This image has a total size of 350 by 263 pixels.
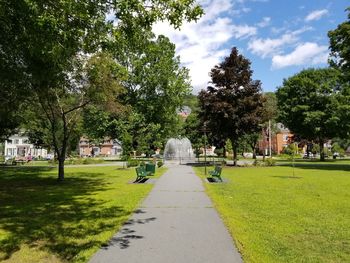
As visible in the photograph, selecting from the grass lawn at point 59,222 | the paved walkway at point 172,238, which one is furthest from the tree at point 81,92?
→ the paved walkway at point 172,238

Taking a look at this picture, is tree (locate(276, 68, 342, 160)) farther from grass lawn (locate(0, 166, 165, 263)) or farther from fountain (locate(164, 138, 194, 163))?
grass lawn (locate(0, 166, 165, 263))

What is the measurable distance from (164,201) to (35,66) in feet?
24.1

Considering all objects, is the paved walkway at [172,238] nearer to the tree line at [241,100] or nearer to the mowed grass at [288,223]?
the mowed grass at [288,223]

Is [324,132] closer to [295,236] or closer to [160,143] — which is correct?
[160,143]

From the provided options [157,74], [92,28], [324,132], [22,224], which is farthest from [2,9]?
[324,132]

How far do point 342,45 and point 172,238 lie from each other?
31.9 m

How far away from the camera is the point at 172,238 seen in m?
7.70

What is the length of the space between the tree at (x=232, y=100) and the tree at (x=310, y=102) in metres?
15.7

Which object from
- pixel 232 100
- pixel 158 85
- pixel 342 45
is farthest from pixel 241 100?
pixel 158 85

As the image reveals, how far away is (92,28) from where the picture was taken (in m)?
9.56

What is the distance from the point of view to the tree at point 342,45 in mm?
33844

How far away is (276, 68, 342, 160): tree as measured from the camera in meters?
51.3

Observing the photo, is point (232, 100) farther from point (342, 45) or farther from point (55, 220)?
point (55, 220)

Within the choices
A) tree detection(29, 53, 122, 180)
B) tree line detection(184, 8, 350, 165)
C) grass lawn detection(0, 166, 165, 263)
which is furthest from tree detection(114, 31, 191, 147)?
grass lawn detection(0, 166, 165, 263)
